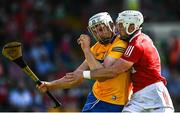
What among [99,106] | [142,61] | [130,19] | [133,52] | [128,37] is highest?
[130,19]

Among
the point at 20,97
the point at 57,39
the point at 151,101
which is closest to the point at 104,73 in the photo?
the point at 151,101

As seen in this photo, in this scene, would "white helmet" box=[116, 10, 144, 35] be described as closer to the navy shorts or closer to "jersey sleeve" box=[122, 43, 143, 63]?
"jersey sleeve" box=[122, 43, 143, 63]

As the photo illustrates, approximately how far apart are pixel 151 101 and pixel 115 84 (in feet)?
1.66

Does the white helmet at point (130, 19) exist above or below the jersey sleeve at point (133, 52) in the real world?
above

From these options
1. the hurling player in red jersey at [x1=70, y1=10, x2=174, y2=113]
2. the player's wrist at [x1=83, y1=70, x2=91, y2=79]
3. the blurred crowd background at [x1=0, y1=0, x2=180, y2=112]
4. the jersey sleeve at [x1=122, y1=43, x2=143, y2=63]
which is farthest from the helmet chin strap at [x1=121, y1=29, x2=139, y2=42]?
the blurred crowd background at [x1=0, y1=0, x2=180, y2=112]

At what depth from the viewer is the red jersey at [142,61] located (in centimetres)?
1004

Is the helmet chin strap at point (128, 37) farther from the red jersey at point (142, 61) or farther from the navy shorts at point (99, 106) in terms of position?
the navy shorts at point (99, 106)

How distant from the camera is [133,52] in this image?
10.0 metres

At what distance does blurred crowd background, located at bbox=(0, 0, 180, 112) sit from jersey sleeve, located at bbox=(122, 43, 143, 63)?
6417 mm

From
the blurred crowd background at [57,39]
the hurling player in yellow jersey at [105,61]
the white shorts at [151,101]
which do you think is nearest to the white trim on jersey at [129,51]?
the hurling player in yellow jersey at [105,61]

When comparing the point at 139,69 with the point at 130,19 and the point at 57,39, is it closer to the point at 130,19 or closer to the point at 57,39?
the point at 130,19

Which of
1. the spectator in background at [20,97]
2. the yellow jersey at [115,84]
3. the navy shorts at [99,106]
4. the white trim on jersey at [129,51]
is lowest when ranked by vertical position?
the spectator in background at [20,97]

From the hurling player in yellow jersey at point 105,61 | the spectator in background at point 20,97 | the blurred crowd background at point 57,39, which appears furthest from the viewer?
the blurred crowd background at point 57,39

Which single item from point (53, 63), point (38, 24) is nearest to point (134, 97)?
point (53, 63)
